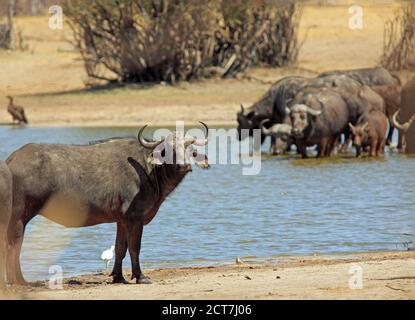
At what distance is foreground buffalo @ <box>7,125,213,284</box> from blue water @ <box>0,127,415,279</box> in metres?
1.17

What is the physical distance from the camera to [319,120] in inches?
893

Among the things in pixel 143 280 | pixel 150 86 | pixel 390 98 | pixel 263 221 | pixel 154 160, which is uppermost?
pixel 154 160

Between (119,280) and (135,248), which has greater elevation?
(135,248)

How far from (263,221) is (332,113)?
8.67 metres

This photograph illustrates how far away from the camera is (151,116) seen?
28.2 meters

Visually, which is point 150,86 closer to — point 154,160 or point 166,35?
point 166,35

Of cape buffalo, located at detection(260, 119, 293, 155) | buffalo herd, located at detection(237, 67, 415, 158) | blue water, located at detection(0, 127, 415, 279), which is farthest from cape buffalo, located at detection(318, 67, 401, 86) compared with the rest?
blue water, located at detection(0, 127, 415, 279)

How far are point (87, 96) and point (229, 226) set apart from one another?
1648 centimetres

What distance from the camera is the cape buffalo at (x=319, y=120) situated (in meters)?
22.6

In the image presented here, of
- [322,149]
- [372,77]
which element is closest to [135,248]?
[322,149]

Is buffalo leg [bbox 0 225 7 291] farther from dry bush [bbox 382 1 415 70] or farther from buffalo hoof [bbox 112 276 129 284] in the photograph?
dry bush [bbox 382 1 415 70]

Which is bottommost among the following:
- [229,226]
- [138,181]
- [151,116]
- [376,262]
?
[151,116]
